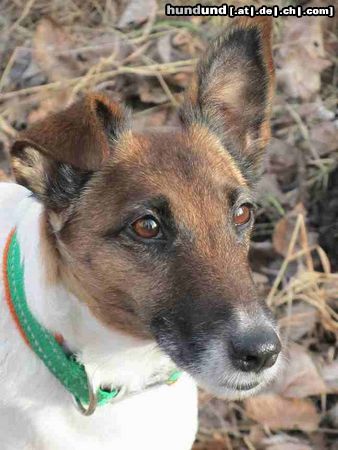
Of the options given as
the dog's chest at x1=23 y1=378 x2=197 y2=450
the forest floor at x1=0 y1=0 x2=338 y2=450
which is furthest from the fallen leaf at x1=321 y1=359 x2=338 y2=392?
the dog's chest at x1=23 y1=378 x2=197 y2=450

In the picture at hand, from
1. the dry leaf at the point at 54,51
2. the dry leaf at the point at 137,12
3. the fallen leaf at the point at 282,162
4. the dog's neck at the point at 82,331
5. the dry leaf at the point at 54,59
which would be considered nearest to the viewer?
the dog's neck at the point at 82,331

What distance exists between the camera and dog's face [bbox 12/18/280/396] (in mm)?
2340

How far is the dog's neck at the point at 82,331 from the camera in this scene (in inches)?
102

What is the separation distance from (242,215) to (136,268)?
390mm

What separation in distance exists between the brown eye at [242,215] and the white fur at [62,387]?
1.62ft

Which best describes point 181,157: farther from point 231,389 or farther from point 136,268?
point 231,389

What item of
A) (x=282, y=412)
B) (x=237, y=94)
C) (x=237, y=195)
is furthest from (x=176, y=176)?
(x=282, y=412)

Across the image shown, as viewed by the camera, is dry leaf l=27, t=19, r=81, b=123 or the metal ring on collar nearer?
the metal ring on collar

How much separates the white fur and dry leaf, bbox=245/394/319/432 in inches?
30.8

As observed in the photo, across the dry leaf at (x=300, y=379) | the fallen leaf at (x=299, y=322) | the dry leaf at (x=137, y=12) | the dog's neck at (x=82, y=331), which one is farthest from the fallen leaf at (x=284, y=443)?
the dry leaf at (x=137, y=12)

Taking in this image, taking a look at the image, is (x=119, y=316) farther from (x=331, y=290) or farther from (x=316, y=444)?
(x=331, y=290)

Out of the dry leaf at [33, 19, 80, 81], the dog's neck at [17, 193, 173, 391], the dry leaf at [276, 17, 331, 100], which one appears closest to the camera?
the dog's neck at [17, 193, 173, 391]

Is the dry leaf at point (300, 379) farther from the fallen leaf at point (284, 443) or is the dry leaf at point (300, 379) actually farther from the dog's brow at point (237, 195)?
the dog's brow at point (237, 195)

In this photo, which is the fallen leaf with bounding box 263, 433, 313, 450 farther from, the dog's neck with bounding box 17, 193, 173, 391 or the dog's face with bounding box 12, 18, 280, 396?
the dog's face with bounding box 12, 18, 280, 396
